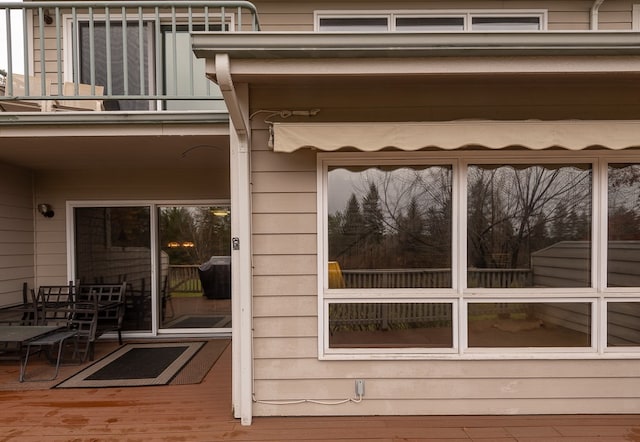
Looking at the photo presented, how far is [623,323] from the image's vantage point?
2881 millimetres

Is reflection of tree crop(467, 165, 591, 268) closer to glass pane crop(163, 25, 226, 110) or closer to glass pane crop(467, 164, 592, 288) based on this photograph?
glass pane crop(467, 164, 592, 288)

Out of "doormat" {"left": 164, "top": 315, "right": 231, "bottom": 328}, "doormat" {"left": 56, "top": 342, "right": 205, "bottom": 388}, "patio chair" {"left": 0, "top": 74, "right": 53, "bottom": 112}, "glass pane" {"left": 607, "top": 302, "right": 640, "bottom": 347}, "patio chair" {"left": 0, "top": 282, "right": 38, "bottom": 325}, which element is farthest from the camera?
"doormat" {"left": 164, "top": 315, "right": 231, "bottom": 328}

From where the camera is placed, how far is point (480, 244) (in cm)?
292

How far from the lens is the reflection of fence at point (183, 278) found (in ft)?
17.0

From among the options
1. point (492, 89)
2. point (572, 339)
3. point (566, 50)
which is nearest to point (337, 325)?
point (572, 339)


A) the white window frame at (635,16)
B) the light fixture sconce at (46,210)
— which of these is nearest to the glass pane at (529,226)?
the white window frame at (635,16)

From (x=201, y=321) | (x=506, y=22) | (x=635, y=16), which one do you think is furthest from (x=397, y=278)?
(x=635, y=16)

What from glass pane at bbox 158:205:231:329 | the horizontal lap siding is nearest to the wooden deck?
the horizontal lap siding

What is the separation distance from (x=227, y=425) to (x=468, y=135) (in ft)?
9.03

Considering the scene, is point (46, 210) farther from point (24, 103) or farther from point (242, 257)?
point (242, 257)

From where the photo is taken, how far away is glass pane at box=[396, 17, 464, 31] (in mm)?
4500

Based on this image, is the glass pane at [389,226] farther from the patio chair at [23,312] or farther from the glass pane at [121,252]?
the patio chair at [23,312]

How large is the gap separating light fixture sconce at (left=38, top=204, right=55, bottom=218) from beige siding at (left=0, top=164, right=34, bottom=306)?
149 millimetres

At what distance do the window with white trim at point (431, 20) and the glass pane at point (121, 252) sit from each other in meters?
3.50
